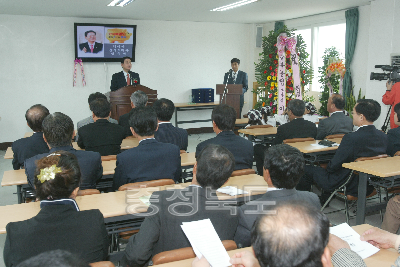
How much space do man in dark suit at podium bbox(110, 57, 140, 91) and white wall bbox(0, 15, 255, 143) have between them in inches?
48.3

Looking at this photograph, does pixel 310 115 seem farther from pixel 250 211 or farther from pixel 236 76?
pixel 250 211

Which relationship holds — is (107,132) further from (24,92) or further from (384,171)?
(24,92)

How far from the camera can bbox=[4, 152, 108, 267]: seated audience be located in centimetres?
151

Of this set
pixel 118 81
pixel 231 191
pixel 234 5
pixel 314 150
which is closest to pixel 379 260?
pixel 231 191

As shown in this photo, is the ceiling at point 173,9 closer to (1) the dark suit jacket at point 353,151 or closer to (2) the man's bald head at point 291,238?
(1) the dark suit jacket at point 353,151

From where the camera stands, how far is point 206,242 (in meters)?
1.61

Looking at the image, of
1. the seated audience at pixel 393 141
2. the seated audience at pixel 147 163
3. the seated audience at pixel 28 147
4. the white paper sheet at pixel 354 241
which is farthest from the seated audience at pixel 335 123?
the seated audience at pixel 28 147

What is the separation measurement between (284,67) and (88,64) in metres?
4.50

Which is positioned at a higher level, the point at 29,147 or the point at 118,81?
the point at 118,81

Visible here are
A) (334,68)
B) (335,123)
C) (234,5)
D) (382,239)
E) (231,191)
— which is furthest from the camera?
(334,68)

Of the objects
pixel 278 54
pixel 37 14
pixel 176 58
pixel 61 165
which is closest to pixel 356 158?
pixel 61 165

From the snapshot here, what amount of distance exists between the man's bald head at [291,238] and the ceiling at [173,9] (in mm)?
5923

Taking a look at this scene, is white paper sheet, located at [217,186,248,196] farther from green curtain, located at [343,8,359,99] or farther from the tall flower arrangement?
green curtain, located at [343,8,359,99]

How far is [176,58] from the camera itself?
358 inches
